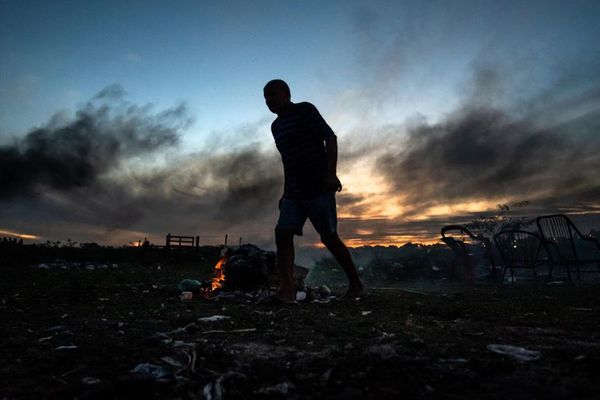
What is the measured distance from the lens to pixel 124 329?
289 cm

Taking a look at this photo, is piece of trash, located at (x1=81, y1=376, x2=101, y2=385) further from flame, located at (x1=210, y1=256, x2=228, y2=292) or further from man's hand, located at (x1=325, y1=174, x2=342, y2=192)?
flame, located at (x1=210, y1=256, x2=228, y2=292)

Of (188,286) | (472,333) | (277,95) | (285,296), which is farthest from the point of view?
(188,286)

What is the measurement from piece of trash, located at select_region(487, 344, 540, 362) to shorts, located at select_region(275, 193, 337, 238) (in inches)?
92.2

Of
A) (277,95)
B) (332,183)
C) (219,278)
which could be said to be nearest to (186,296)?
(219,278)

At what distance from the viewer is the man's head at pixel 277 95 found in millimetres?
4391

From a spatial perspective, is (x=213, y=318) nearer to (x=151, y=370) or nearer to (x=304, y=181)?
(x=151, y=370)

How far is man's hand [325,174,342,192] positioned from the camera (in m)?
4.15

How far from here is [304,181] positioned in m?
4.23

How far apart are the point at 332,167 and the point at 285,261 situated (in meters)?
1.24

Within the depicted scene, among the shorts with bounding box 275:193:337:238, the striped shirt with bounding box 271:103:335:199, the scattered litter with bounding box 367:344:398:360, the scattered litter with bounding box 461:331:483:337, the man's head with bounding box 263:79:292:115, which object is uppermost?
the man's head with bounding box 263:79:292:115

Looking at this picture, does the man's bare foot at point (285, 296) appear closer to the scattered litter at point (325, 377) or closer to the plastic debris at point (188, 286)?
the plastic debris at point (188, 286)

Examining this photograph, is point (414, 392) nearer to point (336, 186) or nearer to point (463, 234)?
point (336, 186)

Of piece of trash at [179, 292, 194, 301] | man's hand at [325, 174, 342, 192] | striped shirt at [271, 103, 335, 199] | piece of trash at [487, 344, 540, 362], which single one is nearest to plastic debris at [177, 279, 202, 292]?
piece of trash at [179, 292, 194, 301]

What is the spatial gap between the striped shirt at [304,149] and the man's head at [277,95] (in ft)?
0.35
